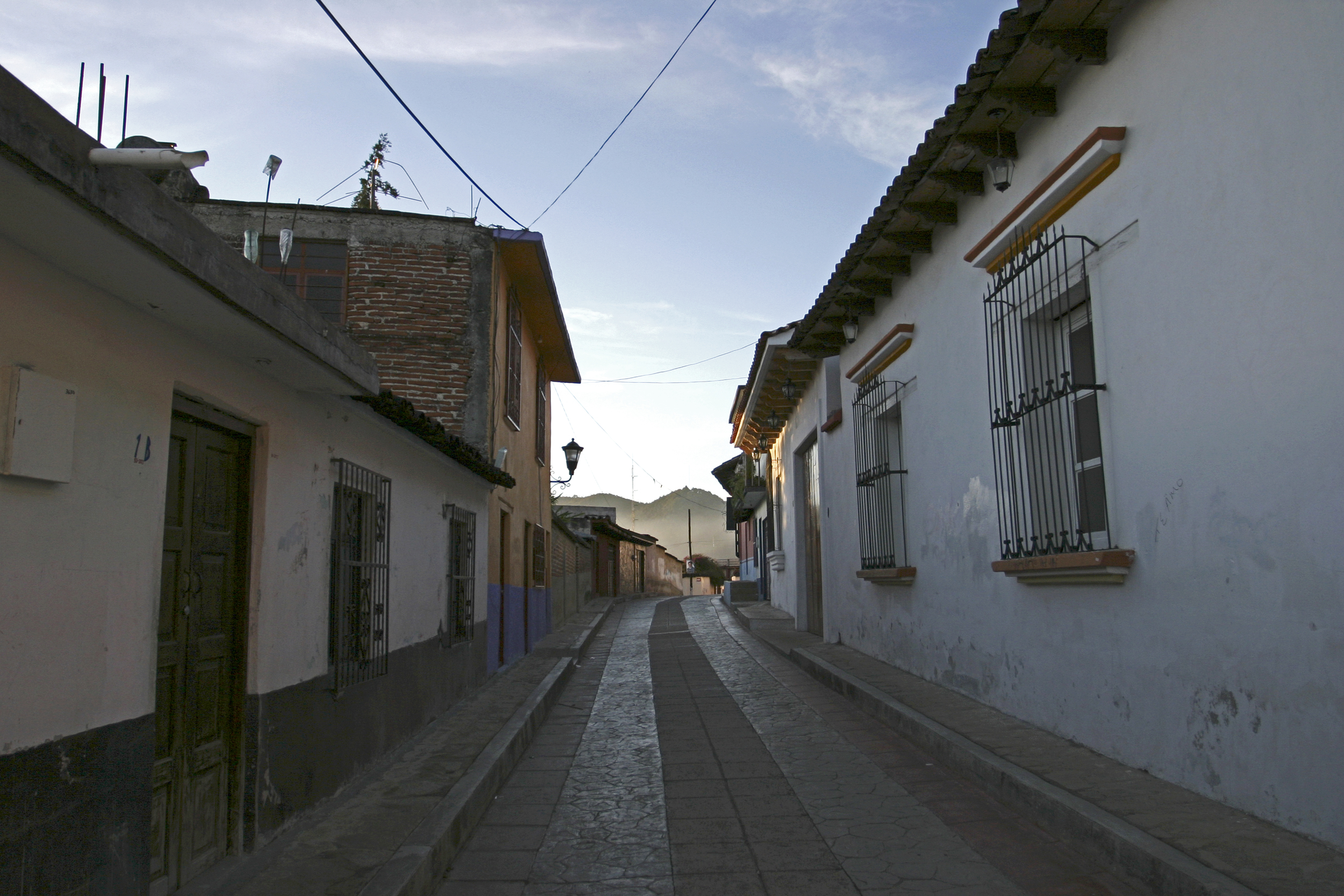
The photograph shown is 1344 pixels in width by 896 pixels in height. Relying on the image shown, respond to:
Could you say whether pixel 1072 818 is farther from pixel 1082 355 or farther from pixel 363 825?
pixel 363 825

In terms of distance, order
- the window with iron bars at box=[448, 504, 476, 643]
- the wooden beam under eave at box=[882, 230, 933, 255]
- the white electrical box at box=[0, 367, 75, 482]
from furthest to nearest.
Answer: the window with iron bars at box=[448, 504, 476, 643] → the wooden beam under eave at box=[882, 230, 933, 255] → the white electrical box at box=[0, 367, 75, 482]

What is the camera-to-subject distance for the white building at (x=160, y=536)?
287 centimetres

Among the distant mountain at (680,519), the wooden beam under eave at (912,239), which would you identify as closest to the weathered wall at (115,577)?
the wooden beam under eave at (912,239)

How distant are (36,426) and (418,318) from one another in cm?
856

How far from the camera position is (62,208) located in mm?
2629

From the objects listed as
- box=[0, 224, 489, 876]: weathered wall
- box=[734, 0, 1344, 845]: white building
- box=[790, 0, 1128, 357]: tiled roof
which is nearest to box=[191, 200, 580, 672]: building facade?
box=[790, 0, 1128, 357]: tiled roof

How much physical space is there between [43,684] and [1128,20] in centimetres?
567

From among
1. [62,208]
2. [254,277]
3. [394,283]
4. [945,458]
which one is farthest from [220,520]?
[394,283]

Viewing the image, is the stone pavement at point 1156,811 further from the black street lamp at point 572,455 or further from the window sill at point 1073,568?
the black street lamp at point 572,455

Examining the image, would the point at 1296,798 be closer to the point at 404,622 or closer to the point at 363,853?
the point at 363,853

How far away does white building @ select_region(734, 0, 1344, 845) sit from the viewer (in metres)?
3.77

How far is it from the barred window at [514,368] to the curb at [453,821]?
5132 millimetres

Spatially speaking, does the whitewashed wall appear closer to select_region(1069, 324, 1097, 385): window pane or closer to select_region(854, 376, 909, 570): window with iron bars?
select_region(1069, 324, 1097, 385): window pane

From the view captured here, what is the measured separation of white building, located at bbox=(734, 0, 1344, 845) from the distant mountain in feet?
332
